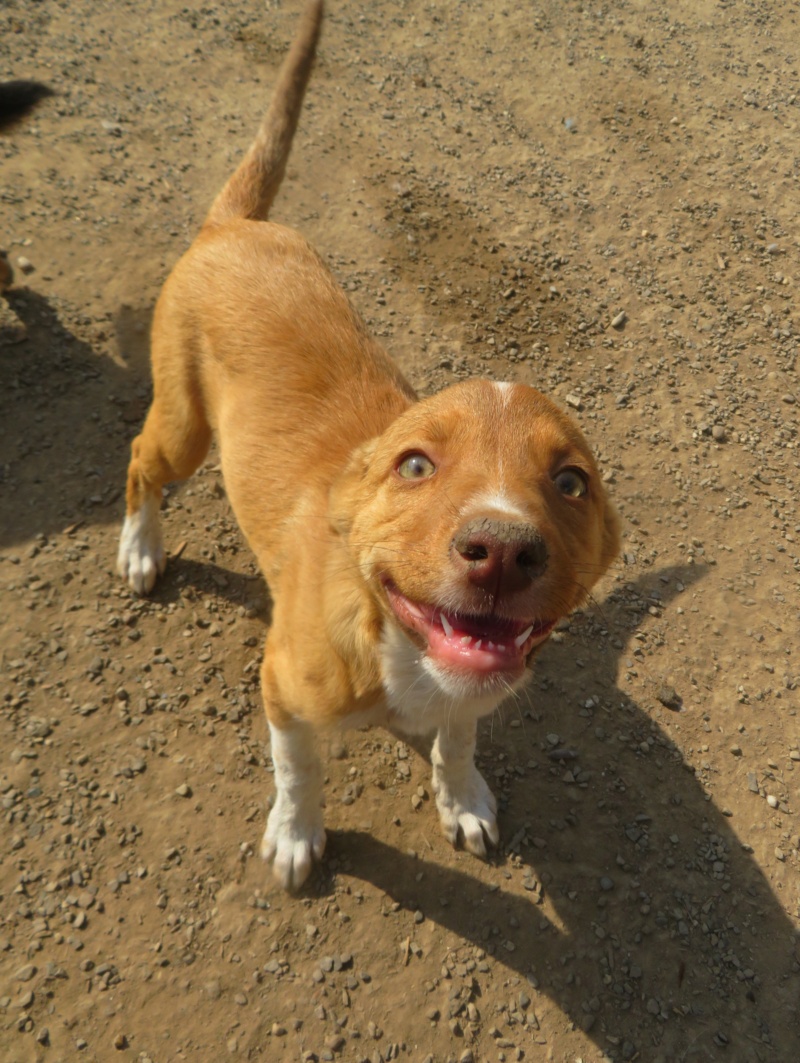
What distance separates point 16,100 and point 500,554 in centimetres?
516

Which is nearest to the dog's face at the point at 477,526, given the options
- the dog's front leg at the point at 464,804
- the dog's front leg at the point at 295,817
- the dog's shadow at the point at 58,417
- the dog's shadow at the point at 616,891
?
the dog's front leg at the point at 295,817

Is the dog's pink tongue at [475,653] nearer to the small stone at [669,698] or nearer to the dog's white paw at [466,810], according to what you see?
the dog's white paw at [466,810]

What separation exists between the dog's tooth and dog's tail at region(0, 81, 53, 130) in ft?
16.8

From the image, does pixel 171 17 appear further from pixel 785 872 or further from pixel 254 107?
pixel 785 872

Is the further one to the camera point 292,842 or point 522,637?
point 292,842

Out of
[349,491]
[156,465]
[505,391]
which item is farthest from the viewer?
[156,465]

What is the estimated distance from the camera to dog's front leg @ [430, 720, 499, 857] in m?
3.34

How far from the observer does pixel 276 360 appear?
3121 mm

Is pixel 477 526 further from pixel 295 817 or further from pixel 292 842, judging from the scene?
pixel 292 842

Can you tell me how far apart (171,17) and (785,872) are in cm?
982

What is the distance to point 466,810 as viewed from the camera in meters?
3.39

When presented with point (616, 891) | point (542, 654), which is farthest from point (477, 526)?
point (616, 891)

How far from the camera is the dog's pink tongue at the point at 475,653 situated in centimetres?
198

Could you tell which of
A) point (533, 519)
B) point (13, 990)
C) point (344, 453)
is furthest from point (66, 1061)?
point (533, 519)
